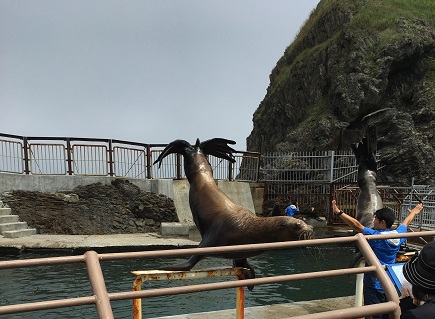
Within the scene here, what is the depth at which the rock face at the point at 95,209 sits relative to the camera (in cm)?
1339

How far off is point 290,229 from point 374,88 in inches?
946

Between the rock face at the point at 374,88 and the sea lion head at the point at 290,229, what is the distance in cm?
2131

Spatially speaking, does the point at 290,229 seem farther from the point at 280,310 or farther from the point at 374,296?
the point at 280,310

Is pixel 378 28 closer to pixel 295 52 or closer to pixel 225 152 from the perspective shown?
pixel 295 52

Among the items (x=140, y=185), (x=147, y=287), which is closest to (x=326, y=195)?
(x=140, y=185)

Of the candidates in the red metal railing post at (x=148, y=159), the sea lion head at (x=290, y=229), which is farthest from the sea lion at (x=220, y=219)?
the red metal railing post at (x=148, y=159)

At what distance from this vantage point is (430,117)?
23875 millimetres

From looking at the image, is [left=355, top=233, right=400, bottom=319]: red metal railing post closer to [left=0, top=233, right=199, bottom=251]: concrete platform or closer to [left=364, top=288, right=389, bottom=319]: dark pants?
[left=364, top=288, right=389, bottom=319]: dark pants

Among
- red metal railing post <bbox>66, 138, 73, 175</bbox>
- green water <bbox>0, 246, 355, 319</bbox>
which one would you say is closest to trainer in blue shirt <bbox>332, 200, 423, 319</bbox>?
green water <bbox>0, 246, 355, 319</bbox>

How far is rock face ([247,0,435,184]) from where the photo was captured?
24.0 meters

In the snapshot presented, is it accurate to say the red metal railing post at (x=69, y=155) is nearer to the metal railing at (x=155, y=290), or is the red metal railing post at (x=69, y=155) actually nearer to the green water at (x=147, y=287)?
the green water at (x=147, y=287)

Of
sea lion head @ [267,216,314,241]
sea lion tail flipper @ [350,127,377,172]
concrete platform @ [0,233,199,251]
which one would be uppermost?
sea lion tail flipper @ [350,127,377,172]

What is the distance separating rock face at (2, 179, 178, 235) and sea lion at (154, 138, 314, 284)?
29.9ft

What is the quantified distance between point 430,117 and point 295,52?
13.9 m
